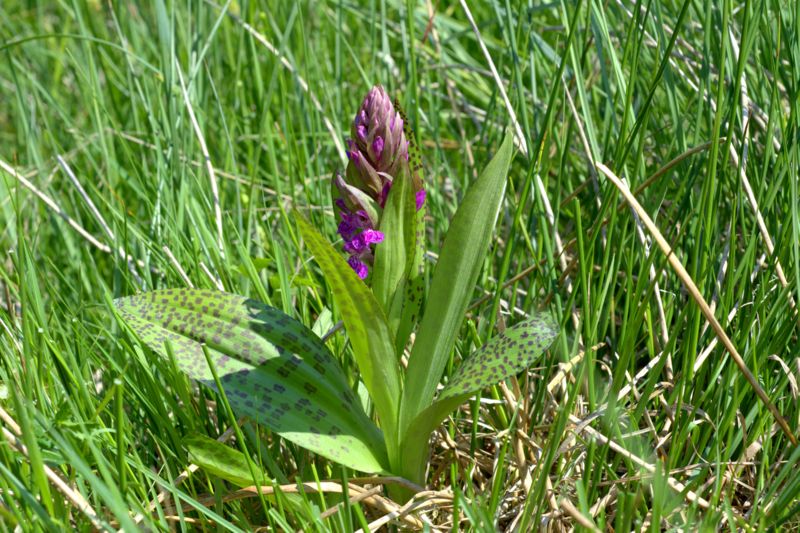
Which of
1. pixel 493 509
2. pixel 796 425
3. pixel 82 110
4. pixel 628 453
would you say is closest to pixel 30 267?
pixel 493 509

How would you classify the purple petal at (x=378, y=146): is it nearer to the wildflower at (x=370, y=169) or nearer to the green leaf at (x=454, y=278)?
the wildflower at (x=370, y=169)

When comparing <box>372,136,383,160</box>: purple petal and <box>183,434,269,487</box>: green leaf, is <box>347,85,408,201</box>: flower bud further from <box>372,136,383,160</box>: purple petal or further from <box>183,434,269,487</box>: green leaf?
<box>183,434,269,487</box>: green leaf

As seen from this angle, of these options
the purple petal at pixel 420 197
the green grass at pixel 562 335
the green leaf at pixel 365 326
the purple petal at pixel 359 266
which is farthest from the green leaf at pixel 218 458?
the purple petal at pixel 420 197

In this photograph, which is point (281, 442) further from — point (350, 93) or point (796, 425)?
point (350, 93)

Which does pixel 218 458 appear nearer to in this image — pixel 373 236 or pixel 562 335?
pixel 373 236

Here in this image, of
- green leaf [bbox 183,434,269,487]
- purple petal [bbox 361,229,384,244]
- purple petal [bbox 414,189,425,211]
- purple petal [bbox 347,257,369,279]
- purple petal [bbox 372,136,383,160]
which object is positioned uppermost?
purple petal [bbox 372,136,383,160]

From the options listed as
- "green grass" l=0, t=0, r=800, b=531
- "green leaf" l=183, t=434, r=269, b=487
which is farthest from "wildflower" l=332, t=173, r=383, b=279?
"green leaf" l=183, t=434, r=269, b=487

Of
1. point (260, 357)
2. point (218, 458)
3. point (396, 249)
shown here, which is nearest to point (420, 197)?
point (396, 249)
